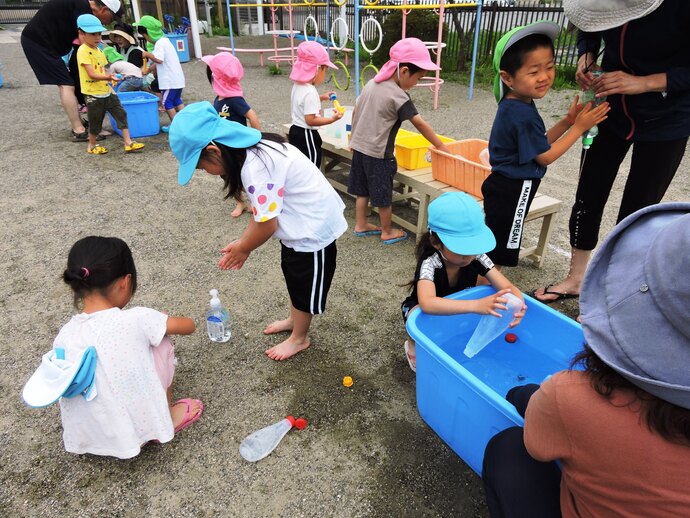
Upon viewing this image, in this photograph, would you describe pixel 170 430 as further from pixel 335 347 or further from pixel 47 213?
pixel 47 213

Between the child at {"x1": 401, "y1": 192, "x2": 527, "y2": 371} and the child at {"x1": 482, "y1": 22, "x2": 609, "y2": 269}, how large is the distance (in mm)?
422

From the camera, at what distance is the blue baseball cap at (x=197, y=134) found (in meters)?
1.70

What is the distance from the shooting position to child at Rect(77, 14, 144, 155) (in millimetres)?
4855

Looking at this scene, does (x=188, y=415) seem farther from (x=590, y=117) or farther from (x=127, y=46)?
(x=127, y=46)

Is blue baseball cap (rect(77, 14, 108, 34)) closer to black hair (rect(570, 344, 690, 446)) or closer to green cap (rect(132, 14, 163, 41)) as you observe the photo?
green cap (rect(132, 14, 163, 41))

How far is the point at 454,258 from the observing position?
6.50ft

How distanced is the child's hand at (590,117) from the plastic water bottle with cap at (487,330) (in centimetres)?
88

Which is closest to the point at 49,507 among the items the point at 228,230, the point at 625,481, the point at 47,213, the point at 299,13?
the point at 625,481

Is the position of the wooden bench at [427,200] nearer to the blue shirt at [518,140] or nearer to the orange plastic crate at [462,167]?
the orange plastic crate at [462,167]

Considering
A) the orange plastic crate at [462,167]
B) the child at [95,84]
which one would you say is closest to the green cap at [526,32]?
the orange plastic crate at [462,167]

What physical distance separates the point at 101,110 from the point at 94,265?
14.1 ft

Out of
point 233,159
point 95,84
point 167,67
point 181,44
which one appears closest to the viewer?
point 233,159

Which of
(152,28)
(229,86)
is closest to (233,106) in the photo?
(229,86)

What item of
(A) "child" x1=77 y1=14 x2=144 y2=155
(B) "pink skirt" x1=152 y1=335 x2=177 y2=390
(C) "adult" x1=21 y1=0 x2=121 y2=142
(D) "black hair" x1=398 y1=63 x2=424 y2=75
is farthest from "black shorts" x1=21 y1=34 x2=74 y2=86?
(B) "pink skirt" x1=152 y1=335 x2=177 y2=390
